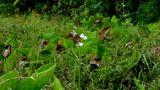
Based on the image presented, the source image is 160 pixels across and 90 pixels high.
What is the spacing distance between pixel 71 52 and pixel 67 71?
0.19 m

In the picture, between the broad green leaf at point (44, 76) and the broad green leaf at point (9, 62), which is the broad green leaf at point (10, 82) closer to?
the broad green leaf at point (44, 76)

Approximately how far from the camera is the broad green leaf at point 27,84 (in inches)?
63.2

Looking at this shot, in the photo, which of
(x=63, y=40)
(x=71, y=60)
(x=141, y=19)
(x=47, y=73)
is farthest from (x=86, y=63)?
(x=141, y=19)

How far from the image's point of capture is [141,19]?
672cm

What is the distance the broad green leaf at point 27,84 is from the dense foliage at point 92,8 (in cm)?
504

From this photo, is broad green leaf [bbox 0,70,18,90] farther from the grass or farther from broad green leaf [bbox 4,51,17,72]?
broad green leaf [bbox 4,51,17,72]

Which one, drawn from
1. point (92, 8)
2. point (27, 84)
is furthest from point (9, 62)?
point (92, 8)

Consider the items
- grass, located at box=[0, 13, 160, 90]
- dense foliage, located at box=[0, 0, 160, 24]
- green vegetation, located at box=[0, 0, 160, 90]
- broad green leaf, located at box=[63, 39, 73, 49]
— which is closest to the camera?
green vegetation, located at box=[0, 0, 160, 90]

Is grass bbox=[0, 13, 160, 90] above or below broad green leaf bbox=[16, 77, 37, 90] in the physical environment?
below

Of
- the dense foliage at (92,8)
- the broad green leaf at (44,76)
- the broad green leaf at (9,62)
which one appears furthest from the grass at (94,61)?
the dense foliage at (92,8)

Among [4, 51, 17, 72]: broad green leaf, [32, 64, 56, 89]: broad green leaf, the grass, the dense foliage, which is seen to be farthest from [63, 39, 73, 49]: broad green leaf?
the dense foliage

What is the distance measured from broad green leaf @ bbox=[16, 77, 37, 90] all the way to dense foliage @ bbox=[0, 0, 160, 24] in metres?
5.04

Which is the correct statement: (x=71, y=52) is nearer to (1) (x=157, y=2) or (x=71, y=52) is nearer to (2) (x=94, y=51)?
(2) (x=94, y=51)

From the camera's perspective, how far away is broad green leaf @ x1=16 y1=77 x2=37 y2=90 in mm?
1606
